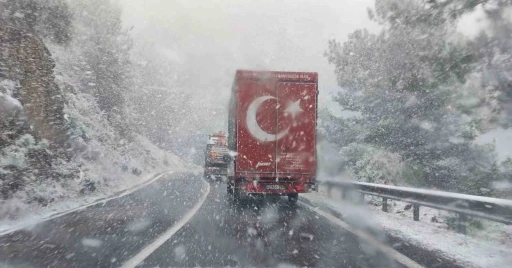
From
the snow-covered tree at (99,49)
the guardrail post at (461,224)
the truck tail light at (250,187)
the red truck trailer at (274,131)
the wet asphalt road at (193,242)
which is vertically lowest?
the wet asphalt road at (193,242)

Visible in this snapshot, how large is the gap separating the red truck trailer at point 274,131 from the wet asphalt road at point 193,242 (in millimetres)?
1313

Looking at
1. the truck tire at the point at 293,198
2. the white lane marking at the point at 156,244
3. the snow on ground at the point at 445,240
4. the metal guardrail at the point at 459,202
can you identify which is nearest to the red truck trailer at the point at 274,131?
the truck tire at the point at 293,198

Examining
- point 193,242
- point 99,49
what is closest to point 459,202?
point 193,242

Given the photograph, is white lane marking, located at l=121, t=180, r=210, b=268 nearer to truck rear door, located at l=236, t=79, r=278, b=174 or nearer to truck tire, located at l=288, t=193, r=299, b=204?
truck rear door, located at l=236, t=79, r=278, b=174

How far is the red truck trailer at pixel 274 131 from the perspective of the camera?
10.8 m

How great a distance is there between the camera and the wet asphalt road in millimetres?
5230

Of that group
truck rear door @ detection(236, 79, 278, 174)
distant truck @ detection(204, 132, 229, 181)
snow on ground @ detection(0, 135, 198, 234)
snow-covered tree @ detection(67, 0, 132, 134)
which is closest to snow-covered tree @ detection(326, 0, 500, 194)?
truck rear door @ detection(236, 79, 278, 174)

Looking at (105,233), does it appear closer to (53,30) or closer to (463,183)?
(53,30)

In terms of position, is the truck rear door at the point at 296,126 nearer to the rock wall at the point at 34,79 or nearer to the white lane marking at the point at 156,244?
the white lane marking at the point at 156,244

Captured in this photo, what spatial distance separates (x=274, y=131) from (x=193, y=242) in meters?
5.05

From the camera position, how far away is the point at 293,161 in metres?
11.1

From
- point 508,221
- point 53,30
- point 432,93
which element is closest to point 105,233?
point 508,221

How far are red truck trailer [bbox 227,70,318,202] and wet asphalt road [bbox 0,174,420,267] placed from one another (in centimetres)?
131

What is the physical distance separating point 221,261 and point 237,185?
5771 mm
